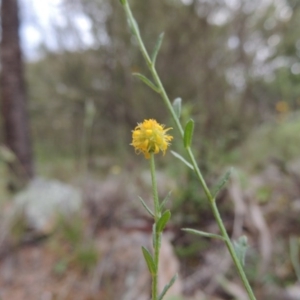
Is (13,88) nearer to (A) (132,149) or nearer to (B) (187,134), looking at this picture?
(A) (132,149)

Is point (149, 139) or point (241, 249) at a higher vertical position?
point (149, 139)

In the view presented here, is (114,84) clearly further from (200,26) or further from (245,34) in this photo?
(245,34)

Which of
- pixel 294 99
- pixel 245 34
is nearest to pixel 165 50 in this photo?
pixel 245 34

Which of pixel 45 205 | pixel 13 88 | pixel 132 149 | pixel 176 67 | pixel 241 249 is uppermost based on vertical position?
pixel 13 88

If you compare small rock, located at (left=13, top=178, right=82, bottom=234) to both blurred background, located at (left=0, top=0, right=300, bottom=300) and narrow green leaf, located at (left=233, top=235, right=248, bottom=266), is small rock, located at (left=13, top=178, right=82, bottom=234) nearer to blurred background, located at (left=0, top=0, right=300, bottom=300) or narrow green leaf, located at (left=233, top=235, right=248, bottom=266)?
blurred background, located at (left=0, top=0, right=300, bottom=300)

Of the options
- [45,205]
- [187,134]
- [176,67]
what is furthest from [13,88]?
[187,134]

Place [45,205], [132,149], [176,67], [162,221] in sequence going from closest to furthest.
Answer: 1. [162,221]
2. [45,205]
3. [132,149]
4. [176,67]

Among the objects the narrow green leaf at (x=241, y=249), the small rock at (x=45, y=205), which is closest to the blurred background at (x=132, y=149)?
the small rock at (x=45, y=205)
